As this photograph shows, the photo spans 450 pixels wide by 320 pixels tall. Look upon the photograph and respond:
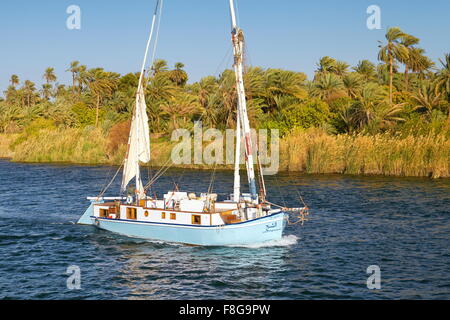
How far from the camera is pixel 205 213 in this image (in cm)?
3234

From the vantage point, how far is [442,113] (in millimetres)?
81000

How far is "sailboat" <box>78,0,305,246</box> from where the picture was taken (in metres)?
32.2

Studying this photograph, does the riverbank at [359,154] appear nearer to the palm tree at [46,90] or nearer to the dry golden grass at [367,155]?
the dry golden grass at [367,155]

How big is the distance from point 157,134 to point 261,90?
21975 mm

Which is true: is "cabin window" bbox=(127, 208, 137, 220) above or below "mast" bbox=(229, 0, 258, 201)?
below

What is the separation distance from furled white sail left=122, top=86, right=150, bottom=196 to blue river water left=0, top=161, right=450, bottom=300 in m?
4.58

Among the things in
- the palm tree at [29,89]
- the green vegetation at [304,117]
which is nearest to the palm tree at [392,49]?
the green vegetation at [304,117]

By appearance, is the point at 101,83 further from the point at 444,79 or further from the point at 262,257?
the point at 262,257

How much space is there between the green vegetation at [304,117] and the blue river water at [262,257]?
557 inches

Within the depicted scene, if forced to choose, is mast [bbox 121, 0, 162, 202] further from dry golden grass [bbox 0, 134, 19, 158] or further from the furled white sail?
dry golden grass [bbox 0, 134, 19, 158]

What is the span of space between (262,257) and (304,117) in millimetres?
56235

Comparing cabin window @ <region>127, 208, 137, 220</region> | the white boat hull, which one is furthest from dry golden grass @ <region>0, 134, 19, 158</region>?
the white boat hull

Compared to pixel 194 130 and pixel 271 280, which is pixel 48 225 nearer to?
pixel 271 280
